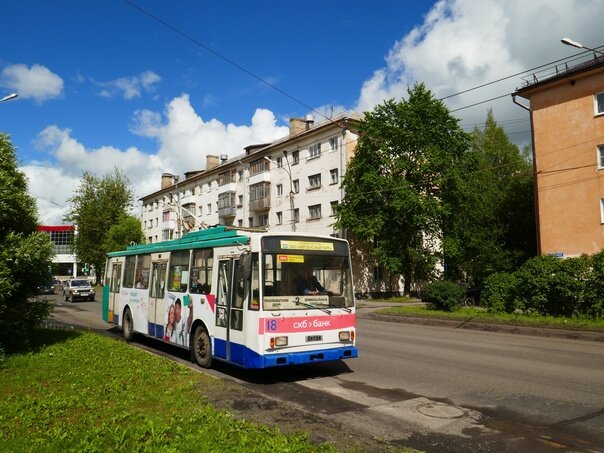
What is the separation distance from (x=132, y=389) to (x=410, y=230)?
32.4m

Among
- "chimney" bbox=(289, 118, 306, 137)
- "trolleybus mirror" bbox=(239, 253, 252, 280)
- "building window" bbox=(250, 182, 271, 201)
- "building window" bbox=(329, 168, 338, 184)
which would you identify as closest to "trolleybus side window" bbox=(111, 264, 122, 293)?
"trolleybus mirror" bbox=(239, 253, 252, 280)

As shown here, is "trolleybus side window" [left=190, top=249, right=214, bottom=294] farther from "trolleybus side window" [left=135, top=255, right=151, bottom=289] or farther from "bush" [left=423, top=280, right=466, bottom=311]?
"bush" [left=423, top=280, right=466, bottom=311]

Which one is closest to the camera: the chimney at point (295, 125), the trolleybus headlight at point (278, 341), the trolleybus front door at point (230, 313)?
the trolleybus headlight at point (278, 341)

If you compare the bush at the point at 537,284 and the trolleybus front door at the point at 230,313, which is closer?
the trolleybus front door at the point at 230,313

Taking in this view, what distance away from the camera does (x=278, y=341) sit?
27.3ft

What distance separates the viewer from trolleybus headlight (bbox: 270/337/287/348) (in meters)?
8.26

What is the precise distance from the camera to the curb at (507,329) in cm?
1450

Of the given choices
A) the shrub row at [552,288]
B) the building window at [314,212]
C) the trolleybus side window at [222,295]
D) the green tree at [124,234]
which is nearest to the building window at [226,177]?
the green tree at [124,234]

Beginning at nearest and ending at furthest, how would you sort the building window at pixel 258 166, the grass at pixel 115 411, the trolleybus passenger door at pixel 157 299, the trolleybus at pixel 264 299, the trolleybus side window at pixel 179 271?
the grass at pixel 115 411 → the trolleybus at pixel 264 299 → the trolleybus side window at pixel 179 271 → the trolleybus passenger door at pixel 157 299 → the building window at pixel 258 166

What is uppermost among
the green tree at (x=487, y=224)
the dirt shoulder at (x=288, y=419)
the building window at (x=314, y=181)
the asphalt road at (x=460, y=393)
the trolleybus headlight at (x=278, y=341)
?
the building window at (x=314, y=181)

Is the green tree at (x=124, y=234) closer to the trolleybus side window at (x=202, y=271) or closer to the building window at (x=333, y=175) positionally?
the building window at (x=333, y=175)

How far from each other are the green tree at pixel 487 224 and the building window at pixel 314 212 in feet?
37.3

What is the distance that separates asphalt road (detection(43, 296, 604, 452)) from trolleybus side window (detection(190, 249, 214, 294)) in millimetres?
1655

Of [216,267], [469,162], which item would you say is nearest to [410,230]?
[469,162]
